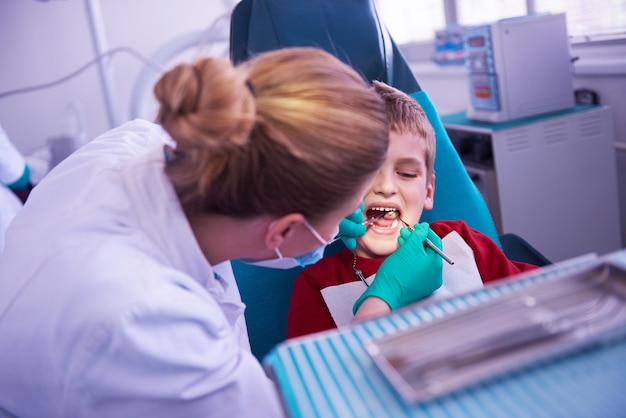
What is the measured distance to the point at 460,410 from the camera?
1.50ft

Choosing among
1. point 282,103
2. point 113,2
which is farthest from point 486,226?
point 113,2

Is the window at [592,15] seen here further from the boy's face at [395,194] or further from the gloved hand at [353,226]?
the gloved hand at [353,226]

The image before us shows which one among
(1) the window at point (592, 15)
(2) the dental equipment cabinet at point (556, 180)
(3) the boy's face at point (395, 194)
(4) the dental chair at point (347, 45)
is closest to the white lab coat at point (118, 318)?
(3) the boy's face at point (395, 194)

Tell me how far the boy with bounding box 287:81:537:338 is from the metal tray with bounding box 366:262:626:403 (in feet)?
1.87

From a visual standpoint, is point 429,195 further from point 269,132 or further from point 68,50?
point 68,50

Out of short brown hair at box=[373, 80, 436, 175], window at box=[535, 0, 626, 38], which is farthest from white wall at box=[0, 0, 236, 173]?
short brown hair at box=[373, 80, 436, 175]

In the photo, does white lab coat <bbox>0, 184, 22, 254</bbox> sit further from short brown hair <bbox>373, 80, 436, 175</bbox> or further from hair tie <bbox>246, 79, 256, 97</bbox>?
hair tie <bbox>246, 79, 256, 97</bbox>

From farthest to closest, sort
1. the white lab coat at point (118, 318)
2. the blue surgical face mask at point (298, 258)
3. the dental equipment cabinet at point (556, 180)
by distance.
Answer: the dental equipment cabinet at point (556, 180)
the blue surgical face mask at point (298, 258)
the white lab coat at point (118, 318)

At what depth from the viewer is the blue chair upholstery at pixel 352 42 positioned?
1.45 meters

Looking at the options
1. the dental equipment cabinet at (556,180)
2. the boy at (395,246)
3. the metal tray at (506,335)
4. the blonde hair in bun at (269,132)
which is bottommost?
the dental equipment cabinet at (556,180)

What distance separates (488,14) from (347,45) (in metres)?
1.98

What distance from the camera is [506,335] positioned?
1.70 feet

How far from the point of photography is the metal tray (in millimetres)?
485

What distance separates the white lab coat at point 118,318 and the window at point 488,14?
1.38 m
